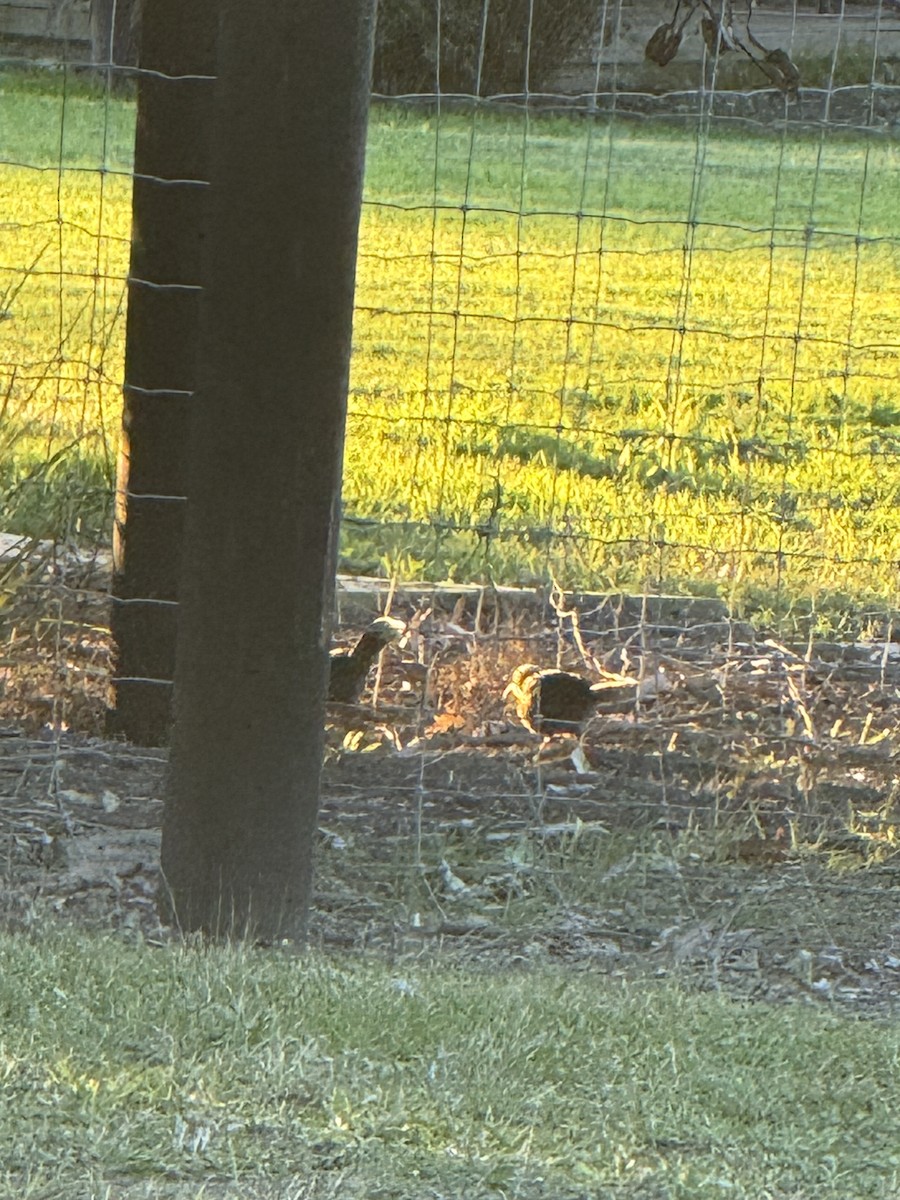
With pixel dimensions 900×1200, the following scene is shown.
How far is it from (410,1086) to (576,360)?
7439 millimetres

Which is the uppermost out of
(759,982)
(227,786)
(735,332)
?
(735,332)

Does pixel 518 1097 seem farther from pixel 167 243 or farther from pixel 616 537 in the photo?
pixel 616 537

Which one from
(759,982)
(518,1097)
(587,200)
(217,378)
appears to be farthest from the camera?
(587,200)

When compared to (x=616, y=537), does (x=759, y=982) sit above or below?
below

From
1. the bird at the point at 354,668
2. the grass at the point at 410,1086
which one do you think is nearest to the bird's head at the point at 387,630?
the bird at the point at 354,668

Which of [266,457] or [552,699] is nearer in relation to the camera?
[266,457]

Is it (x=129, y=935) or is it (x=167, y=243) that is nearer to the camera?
(x=129, y=935)

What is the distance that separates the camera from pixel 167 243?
4.76 meters

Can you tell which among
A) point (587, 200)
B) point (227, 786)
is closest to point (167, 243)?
point (227, 786)

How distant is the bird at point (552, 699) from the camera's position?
5.09m

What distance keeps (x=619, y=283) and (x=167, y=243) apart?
770cm

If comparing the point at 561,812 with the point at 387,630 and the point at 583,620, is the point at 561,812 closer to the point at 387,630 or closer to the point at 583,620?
the point at 387,630

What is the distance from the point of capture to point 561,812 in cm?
467

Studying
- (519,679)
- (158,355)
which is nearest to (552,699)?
(519,679)
